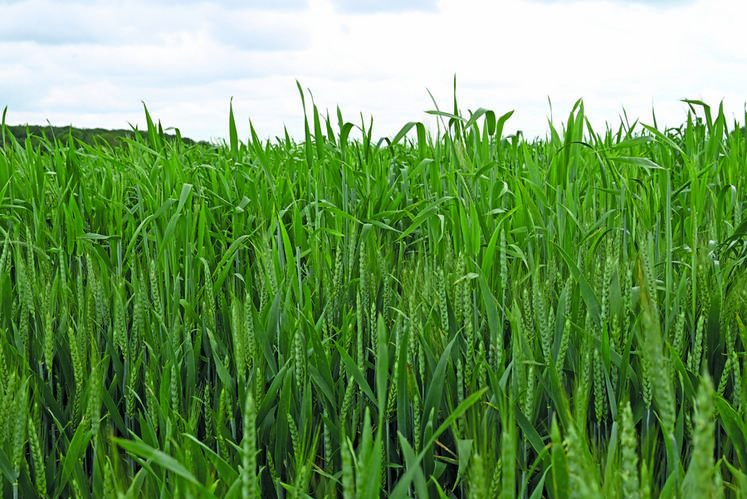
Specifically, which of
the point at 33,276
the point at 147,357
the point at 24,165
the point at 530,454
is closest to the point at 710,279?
the point at 530,454

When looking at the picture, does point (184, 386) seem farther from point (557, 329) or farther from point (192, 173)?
point (192, 173)

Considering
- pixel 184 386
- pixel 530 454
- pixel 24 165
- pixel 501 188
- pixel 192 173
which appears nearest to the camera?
pixel 530 454

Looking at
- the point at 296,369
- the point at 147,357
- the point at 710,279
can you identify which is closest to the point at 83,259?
the point at 147,357

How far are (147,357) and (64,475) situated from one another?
1.41 feet

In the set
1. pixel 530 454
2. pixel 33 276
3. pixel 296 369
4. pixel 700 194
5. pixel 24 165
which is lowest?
pixel 530 454

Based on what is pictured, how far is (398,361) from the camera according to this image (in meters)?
0.86

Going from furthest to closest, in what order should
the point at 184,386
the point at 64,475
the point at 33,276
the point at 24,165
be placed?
1. the point at 24,165
2. the point at 33,276
3. the point at 184,386
4. the point at 64,475

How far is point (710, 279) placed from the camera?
119 cm

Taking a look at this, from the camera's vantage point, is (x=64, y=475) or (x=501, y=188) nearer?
(x=64, y=475)

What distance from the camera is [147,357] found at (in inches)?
50.2

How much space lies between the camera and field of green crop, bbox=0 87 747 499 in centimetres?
66

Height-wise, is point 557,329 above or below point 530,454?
above

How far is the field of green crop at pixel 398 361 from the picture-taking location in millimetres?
661

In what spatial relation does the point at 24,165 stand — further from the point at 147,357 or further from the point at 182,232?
the point at 147,357
